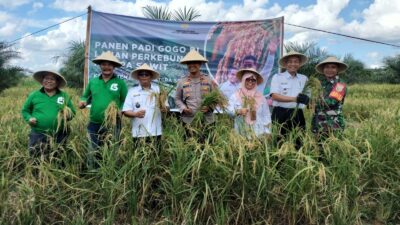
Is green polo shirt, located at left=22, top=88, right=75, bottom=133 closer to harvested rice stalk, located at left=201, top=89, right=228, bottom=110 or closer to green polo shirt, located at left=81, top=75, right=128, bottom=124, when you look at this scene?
green polo shirt, located at left=81, top=75, right=128, bottom=124

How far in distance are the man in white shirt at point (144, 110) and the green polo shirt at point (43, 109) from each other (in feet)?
2.22

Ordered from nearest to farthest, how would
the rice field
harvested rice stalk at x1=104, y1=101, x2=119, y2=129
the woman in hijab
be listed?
1. the rice field
2. harvested rice stalk at x1=104, y1=101, x2=119, y2=129
3. the woman in hijab

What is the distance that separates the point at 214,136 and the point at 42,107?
6.10 ft

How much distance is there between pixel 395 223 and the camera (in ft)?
11.6

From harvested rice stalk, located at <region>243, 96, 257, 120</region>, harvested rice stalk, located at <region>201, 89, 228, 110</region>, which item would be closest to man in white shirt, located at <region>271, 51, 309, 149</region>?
harvested rice stalk, located at <region>243, 96, 257, 120</region>

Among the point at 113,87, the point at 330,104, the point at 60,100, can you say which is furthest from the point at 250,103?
the point at 60,100

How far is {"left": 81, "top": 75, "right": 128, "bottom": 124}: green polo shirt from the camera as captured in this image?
4.20m

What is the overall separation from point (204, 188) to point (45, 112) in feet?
6.29

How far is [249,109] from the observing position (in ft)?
12.7

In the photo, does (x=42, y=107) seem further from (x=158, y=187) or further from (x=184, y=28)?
(x=184, y=28)

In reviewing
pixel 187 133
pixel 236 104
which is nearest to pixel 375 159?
pixel 236 104

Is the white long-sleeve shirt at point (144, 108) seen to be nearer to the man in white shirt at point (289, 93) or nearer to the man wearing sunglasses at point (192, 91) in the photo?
the man wearing sunglasses at point (192, 91)

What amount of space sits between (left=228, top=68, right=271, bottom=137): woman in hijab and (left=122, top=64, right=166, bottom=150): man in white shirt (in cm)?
77

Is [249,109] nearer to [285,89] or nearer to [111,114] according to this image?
[285,89]
